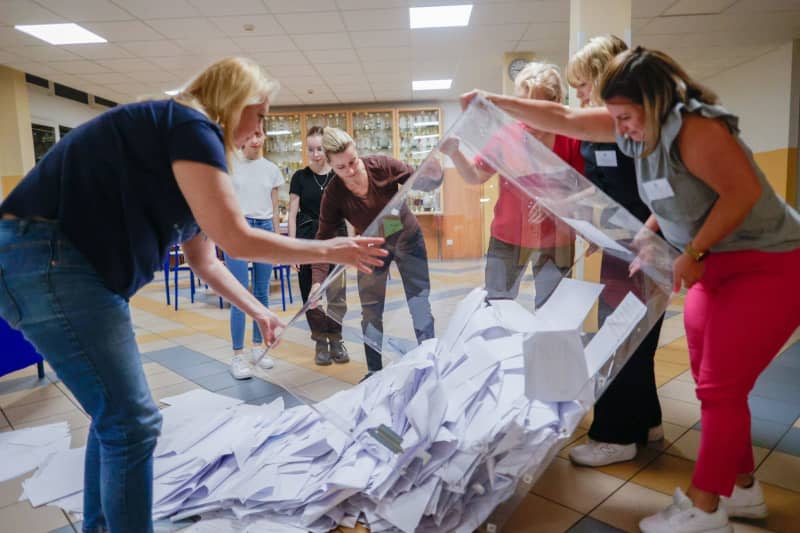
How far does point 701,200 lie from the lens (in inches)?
39.6

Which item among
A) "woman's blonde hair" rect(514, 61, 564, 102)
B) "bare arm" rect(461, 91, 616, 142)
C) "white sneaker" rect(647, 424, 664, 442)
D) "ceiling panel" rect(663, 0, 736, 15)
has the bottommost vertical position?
"white sneaker" rect(647, 424, 664, 442)

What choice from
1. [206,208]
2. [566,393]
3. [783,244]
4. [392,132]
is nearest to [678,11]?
[392,132]

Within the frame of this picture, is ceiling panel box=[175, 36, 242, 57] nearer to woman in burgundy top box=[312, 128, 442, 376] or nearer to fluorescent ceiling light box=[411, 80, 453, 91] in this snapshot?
fluorescent ceiling light box=[411, 80, 453, 91]

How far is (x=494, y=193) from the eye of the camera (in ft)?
4.38

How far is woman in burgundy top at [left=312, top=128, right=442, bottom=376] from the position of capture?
1295mm

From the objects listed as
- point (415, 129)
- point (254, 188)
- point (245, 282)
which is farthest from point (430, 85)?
point (245, 282)

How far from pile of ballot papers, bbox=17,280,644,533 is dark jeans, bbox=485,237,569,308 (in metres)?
0.03

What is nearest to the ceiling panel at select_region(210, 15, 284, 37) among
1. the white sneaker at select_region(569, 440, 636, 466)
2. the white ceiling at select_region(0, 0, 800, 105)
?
the white ceiling at select_region(0, 0, 800, 105)

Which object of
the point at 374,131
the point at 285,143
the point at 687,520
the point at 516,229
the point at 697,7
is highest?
the point at 697,7

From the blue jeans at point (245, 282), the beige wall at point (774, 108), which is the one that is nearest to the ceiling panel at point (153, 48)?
the blue jeans at point (245, 282)

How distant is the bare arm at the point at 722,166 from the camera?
0.93 m

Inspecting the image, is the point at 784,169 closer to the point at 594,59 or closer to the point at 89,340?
the point at 594,59

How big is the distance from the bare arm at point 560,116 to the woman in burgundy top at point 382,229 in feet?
0.74

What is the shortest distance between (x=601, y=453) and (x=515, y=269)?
0.63m
